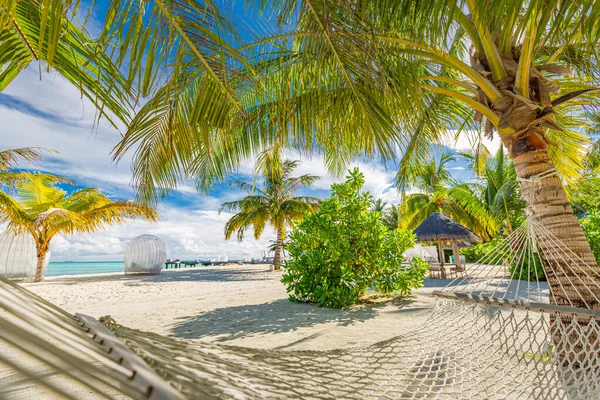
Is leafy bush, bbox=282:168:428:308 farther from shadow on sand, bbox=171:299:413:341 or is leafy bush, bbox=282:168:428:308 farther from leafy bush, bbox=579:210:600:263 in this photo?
leafy bush, bbox=579:210:600:263

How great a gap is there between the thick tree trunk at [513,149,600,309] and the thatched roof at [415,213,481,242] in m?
8.44

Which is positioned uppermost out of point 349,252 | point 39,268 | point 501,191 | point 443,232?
point 501,191

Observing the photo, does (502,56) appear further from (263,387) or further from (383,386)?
(263,387)

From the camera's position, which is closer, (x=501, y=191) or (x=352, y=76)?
(x=352, y=76)

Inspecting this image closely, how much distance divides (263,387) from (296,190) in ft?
45.7

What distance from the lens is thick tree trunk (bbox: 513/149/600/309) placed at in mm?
2182

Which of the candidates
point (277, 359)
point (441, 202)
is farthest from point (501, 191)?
point (277, 359)

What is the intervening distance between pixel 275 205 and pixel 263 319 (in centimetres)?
1023

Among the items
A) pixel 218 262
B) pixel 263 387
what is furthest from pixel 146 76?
pixel 218 262

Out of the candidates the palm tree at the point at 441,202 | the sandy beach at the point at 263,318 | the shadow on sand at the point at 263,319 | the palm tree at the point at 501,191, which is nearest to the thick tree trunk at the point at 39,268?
the sandy beach at the point at 263,318

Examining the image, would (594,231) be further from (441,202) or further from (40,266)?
(40,266)

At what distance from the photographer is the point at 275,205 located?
1462 centimetres

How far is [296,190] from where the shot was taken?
15.2 m

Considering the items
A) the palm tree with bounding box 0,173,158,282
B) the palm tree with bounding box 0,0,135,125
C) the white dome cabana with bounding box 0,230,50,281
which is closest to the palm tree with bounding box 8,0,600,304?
the palm tree with bounding box 0,0,135,125
